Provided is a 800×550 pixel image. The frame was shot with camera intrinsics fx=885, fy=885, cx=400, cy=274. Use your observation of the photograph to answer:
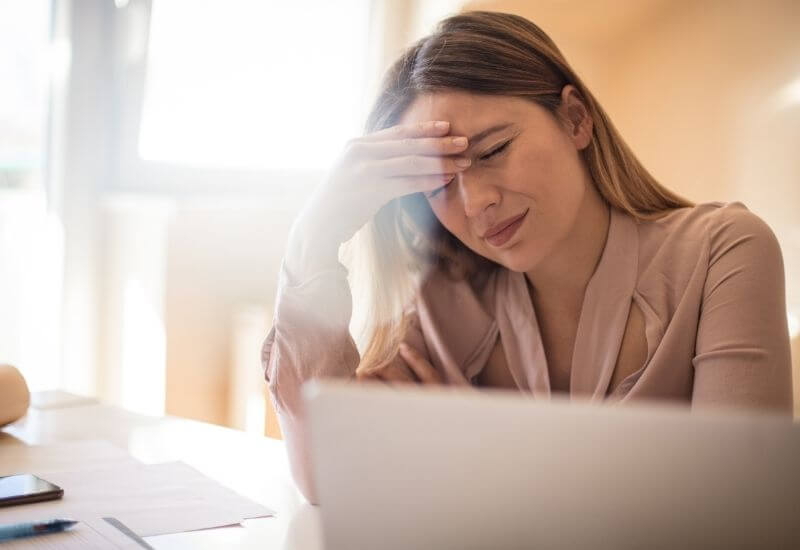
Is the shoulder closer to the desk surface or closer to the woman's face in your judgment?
the woman's face

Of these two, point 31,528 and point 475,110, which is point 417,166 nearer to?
point 475,110

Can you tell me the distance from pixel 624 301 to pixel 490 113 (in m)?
0.33

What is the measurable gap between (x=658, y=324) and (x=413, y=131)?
429 millimetres

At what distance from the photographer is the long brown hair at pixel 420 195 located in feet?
4.04

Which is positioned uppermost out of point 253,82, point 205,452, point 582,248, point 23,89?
point 253,82

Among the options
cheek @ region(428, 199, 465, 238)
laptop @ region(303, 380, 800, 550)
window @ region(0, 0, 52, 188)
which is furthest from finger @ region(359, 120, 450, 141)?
window @ region(0, 0, 52, 188)

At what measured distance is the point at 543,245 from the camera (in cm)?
126

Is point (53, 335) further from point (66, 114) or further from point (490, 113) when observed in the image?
point (490, 113)

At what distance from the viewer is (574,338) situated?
1.35 metres

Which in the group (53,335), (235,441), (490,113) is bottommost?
(53,335)

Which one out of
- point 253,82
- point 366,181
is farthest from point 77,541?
point 253,82

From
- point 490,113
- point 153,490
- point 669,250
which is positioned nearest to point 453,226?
point 490,113

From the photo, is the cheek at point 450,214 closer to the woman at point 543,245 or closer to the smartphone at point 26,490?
the woman at point 543,245

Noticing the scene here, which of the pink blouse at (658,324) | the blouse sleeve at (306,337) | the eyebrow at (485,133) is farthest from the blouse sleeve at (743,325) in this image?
the blouse sleeve at (306,337)
